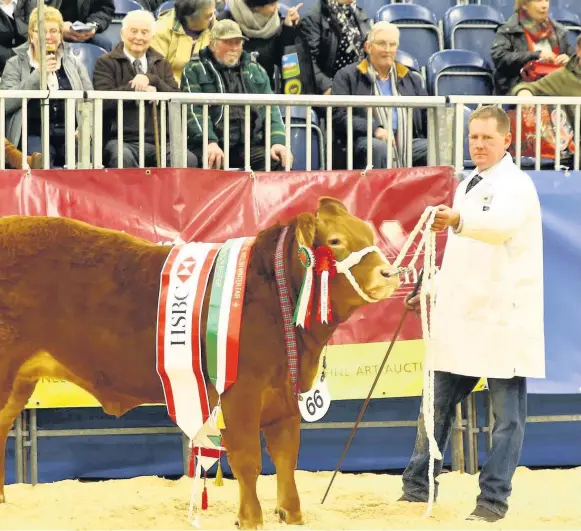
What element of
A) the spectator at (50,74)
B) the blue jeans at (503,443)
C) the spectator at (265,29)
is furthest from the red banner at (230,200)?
the spectator at (265,29)

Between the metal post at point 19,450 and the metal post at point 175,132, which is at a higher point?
the metal post at point 175,132

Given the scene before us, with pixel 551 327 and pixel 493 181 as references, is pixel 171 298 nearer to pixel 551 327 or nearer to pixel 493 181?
pixel 493 181

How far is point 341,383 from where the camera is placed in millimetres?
7152

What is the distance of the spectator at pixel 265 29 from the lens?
349 inches

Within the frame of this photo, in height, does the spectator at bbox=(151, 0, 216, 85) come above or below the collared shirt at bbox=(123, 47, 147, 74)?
above

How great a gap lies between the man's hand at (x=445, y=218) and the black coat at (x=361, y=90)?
199cm

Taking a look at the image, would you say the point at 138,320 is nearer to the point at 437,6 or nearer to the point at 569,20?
the point at 437,6

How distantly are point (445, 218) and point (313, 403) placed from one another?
1065 millimetres

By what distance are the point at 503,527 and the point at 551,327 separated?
1.72 metres

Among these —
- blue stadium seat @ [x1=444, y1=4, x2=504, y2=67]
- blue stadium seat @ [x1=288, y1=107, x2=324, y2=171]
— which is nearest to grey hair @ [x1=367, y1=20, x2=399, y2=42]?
blue stadium seat @ [x1=288, y1=107, x2=324, y2=171]

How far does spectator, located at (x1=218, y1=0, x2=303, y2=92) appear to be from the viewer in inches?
349

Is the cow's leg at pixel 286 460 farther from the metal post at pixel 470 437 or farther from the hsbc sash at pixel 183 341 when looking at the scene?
the metal post at pixel 470 437

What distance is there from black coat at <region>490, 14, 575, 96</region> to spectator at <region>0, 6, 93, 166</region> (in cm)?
318

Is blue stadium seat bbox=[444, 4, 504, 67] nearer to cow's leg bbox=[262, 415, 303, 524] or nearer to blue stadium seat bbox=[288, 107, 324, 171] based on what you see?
blue stadium seat bbox=[288, 107, 324, 171]
